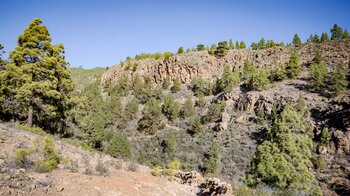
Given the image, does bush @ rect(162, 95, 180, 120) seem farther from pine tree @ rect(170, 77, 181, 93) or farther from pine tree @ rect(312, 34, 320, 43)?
pine tree @ rect(312, 34, 320, 43)

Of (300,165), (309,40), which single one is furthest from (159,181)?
(309,40)

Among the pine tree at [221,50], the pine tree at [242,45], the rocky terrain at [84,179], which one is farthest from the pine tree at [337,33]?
the rocky terrain at [84,179]

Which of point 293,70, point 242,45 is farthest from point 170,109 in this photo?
point 242,45

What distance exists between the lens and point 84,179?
848cm

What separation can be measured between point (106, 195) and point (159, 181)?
3.87 metres

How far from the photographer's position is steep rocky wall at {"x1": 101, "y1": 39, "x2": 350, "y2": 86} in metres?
56.9

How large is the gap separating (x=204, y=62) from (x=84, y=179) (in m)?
59.5

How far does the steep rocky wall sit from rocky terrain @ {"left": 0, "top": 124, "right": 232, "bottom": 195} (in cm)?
5075

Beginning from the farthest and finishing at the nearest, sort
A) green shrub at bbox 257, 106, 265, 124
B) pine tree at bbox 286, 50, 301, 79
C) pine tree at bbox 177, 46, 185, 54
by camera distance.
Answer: pine tree at bbox 177, 46, 185, 54
pine tree at bbox 286, 50, 301, 79
green shrub at bbox 257, 106, 265, 124

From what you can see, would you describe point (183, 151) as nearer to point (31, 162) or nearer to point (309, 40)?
point (31, 162)

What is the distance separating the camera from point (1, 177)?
6.44 meters

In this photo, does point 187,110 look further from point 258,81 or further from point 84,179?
point 84,179

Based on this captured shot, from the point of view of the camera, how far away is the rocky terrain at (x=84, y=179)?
6818 millimetres

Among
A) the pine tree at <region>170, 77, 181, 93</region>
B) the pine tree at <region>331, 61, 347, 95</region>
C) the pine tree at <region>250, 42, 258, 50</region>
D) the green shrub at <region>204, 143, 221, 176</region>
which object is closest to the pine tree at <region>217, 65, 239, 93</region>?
the pine tree at <region>170, 77, 181, 93</region>
